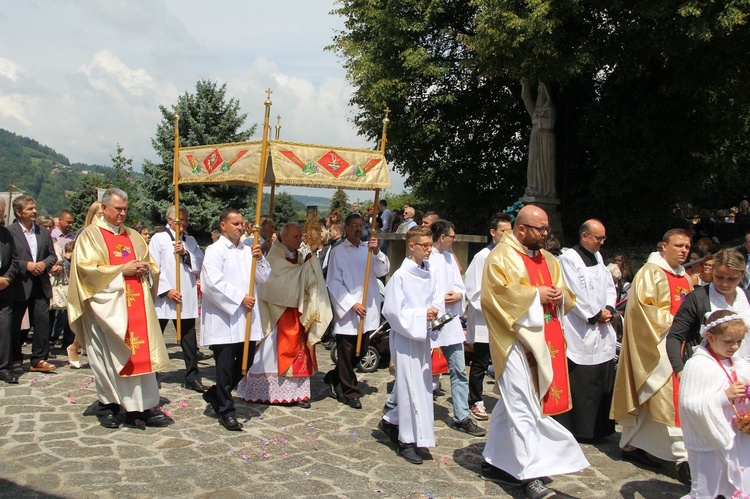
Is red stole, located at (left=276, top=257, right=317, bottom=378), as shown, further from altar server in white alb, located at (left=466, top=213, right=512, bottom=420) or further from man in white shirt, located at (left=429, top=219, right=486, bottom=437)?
altar server in white alb, located at (left=466, top=213, right=512, bottom=420)

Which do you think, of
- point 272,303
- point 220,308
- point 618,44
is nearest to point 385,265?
point 272,303

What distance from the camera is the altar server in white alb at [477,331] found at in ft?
23.9

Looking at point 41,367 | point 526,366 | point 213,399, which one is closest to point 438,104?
point 41,367

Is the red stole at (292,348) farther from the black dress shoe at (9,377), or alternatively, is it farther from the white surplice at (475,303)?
the black dress shoe at (9,377)

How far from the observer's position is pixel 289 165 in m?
6.90

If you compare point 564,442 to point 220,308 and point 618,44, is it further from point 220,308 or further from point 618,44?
point 618,44

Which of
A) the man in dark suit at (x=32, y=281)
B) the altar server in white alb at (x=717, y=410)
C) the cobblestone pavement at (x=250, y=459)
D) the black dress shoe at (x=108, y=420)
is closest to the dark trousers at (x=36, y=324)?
the man in dark suit at (x=32, y=281)

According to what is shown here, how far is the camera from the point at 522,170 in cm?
2200

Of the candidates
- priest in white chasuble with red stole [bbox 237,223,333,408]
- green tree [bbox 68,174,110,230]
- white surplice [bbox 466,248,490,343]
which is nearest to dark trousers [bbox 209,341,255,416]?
priest in white chasuble with red stole [bbox 237,223,333,408]

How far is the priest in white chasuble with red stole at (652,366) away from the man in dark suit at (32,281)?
21.3 feet

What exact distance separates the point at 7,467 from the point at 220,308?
216 centimetres

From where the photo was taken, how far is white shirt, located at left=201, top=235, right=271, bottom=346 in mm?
6691

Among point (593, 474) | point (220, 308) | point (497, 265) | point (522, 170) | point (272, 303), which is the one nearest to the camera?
point (497, 265)

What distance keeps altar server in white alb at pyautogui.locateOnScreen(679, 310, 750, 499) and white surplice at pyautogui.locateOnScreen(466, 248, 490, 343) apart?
276 cm
